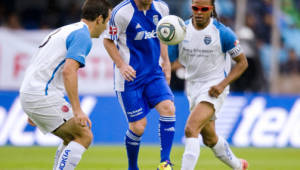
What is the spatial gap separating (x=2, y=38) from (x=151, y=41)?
9.21m

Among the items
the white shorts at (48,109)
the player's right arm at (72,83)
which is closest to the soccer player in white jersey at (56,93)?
the white shorts at (48,109)

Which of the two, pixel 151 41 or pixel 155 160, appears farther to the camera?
pixel 155 160

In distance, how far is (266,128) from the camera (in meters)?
15.5

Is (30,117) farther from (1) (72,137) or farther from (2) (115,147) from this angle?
(2) (115,147)

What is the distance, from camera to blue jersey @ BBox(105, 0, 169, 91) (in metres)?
8.55

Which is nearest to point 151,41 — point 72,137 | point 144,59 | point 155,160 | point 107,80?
point 144,59

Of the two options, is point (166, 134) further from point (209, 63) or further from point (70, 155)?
point (70, 155)

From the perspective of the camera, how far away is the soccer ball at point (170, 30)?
8203 mm

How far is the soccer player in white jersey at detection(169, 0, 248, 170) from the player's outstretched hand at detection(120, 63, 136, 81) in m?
0.96

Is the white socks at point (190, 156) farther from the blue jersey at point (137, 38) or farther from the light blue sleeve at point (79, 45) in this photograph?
the light blue sleeve at point (79, 45)

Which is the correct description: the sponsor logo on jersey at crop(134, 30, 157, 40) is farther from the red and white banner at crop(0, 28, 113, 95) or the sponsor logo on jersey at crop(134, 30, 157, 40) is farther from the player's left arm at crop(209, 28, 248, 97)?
the red and white banner at crop(0, 28, 113, 95)

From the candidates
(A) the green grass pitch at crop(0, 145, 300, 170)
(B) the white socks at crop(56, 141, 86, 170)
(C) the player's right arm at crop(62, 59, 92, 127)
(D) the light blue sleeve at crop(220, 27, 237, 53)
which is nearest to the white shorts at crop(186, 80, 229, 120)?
(D) the light blue sleeve at crop(220, 27, 237, 53)

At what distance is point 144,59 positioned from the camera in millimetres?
8625

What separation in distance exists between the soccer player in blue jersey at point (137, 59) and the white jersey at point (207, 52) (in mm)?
585
